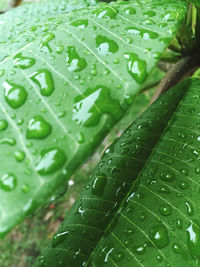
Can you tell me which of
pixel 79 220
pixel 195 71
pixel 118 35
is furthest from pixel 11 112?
pixel 195 71

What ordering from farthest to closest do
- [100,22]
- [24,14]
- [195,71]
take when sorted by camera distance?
[195,71] → [24,14] → [100,22]

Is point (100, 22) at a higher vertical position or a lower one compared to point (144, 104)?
higher

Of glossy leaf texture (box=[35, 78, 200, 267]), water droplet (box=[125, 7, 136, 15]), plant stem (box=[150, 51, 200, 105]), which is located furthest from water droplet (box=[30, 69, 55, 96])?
→ plant stem (box=[150, 51, 200, 105])

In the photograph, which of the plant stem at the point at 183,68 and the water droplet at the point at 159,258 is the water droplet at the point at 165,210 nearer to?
the water droplet at the point at 159,258

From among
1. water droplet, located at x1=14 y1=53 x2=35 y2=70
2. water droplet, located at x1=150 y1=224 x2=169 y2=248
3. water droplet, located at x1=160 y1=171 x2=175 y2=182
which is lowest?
water droplet, located at x1=150 y1=224 x2=169 y2=248

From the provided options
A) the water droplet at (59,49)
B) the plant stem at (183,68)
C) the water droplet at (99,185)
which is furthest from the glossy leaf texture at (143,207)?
the water droplet at (59,49)

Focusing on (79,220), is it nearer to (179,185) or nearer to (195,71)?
(179,185)

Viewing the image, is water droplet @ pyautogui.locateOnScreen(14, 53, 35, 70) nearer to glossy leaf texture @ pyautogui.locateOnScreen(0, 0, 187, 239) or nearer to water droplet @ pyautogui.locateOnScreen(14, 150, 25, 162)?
glossy leaf texture @ pyautogui.locateOnScreen(0, 0, 187, 239)

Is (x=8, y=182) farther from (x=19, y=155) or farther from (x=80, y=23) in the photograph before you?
(x=80, y=23)
